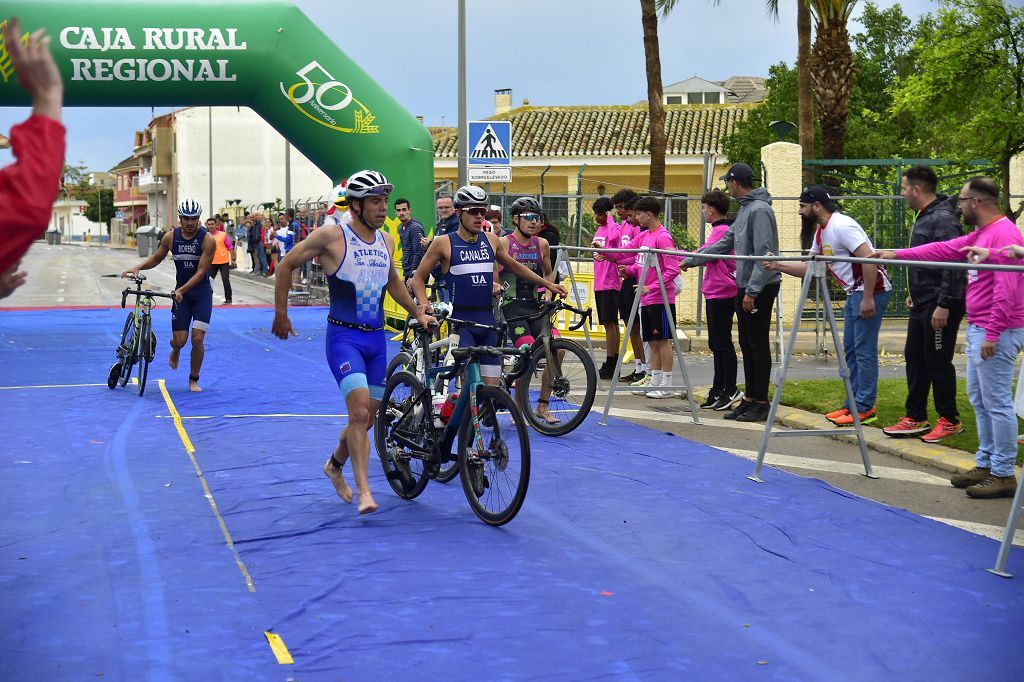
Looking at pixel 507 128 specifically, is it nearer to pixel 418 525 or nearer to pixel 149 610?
pixel 418 525

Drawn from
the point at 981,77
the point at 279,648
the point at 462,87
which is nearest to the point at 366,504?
the point at 279,648

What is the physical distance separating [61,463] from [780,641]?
19.8ft

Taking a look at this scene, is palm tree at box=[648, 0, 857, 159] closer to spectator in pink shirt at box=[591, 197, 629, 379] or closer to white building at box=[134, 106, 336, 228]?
spectator in pink shirt at box=[591, 197, 629, 379]

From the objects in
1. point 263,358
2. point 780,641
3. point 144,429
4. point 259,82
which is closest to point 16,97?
point 259,82

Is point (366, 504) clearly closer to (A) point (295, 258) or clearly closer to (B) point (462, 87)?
(A) point (295, 258)

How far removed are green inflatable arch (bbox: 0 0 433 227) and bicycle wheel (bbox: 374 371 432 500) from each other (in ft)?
36.0

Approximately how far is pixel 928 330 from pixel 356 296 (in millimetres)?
4826

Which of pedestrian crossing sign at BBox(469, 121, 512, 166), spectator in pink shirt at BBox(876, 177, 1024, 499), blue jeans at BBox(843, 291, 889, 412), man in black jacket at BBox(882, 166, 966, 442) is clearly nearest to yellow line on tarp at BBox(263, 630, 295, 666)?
spectator in pink shirt at BBox(876, 177, 1024, 499)

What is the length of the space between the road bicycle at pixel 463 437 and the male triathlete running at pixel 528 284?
2530mm

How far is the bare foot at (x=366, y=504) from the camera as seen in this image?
291 inches

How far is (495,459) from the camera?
23.7ft

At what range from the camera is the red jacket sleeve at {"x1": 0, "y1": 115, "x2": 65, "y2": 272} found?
3.80 m

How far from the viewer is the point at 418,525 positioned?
24.0 feet

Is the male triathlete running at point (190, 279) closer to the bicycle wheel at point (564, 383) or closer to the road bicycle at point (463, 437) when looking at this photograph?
the bicycle wheel at point (564, 383)
